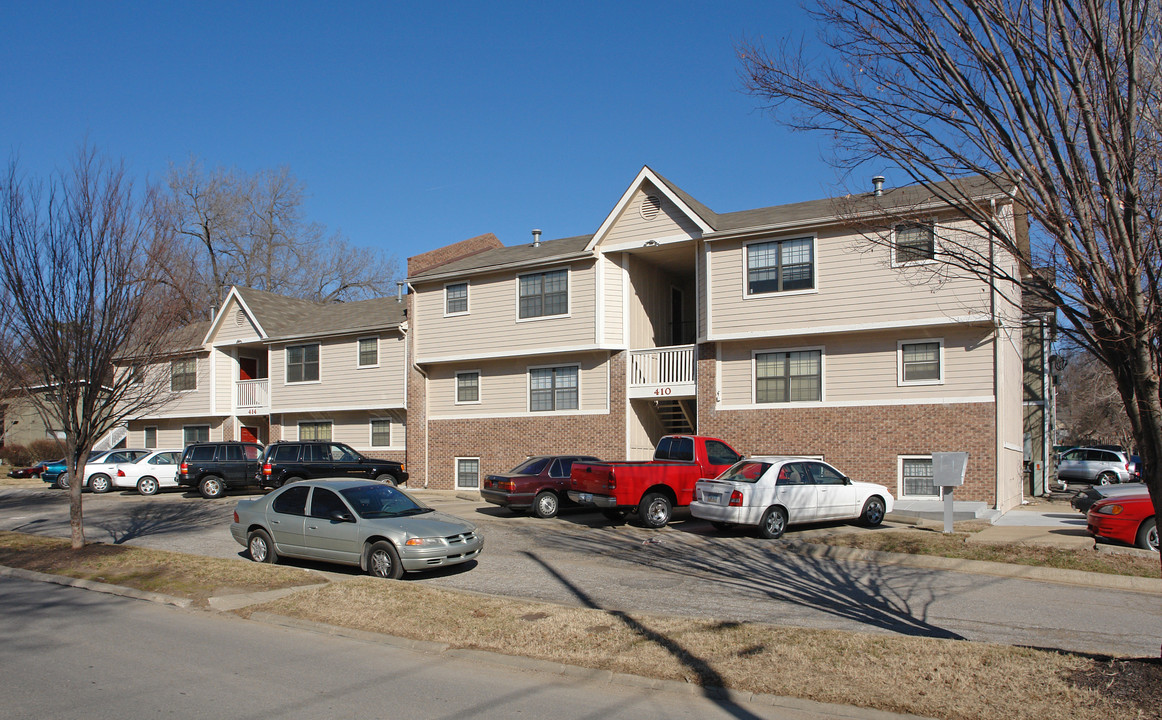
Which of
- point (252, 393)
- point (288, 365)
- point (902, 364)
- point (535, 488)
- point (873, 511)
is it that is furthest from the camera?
point (252, 393)

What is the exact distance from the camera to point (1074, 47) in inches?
259

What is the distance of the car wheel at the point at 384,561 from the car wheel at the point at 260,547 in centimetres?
229

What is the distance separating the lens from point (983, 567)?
1340 cm

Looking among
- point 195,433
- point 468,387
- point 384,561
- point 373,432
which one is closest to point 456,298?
point 468,387

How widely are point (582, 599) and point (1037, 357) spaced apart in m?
23.5

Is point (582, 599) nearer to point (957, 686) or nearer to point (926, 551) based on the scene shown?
point (957, 686)

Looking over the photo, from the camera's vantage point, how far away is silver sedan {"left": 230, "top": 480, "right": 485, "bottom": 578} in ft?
41.1

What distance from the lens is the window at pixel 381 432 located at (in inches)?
1250

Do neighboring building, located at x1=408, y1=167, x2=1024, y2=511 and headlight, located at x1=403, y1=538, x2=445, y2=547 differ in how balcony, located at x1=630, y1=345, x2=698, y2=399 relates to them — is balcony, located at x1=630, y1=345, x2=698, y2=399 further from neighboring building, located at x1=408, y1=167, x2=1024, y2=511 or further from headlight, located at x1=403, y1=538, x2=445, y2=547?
headlight, located at x1=403, y1=538, x2=445, y2=547

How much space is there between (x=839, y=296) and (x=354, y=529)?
14.6m

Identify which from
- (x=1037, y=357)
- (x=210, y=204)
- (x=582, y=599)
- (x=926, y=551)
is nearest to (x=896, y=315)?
(x=926, y=551)

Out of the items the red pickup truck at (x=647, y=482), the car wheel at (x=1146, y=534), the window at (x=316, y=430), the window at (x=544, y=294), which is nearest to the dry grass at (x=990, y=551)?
the car wheel at (x=1146, y=534)

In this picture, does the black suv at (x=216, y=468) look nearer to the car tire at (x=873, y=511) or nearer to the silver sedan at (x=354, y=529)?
the silver sedan at (x=354, y=529)

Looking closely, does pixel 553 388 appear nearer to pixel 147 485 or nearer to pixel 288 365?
pixel 288 365
